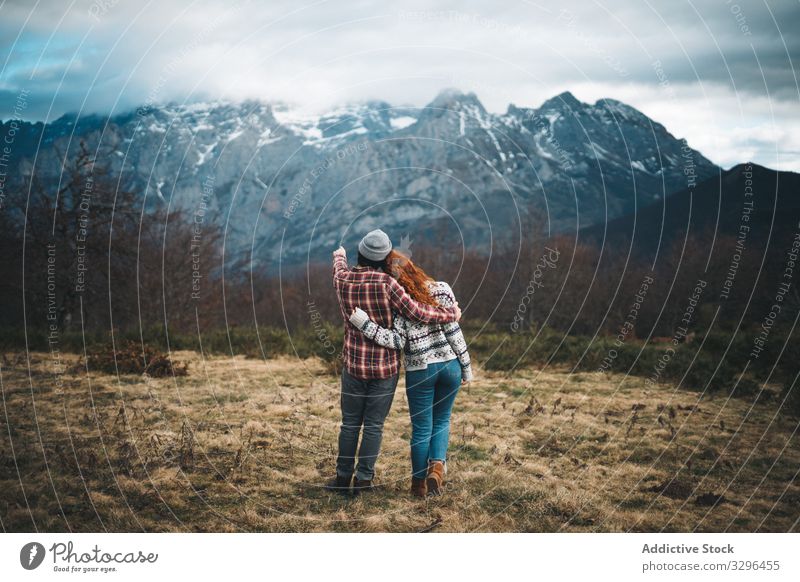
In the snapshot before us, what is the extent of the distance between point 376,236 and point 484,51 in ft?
21.5

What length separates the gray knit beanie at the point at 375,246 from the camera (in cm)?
579

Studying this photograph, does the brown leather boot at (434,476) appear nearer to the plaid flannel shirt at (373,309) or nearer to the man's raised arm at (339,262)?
the plaid flannel shirt at (373,309)

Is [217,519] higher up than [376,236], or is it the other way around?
[376,236]

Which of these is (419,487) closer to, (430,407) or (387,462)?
(430,407)

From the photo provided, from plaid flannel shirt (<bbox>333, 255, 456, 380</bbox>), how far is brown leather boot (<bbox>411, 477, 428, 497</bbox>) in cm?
121

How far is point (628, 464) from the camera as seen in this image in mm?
7426

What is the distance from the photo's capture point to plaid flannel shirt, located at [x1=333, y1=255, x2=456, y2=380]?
577cm

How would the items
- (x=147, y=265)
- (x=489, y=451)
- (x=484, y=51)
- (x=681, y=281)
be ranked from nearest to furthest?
(x=489, y=451) → (x=484, y=51) → (x=147, y=265) → (x=681, y=281)

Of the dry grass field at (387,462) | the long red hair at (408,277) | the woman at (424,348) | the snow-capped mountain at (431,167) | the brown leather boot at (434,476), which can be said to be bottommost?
the dry grass field at (387,462)

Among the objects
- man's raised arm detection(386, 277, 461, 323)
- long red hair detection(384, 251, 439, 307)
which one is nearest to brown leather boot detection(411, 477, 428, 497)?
man's raised arm detection(386, 277, 461, 323)

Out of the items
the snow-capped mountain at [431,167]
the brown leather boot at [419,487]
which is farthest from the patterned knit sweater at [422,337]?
the snow-capped mountain at [431,167]

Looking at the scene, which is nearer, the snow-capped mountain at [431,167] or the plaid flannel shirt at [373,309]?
the plaid flannel shirt at [373,309]

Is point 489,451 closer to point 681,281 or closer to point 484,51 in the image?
point 484,51

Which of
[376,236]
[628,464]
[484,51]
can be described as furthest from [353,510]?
[484,51]
